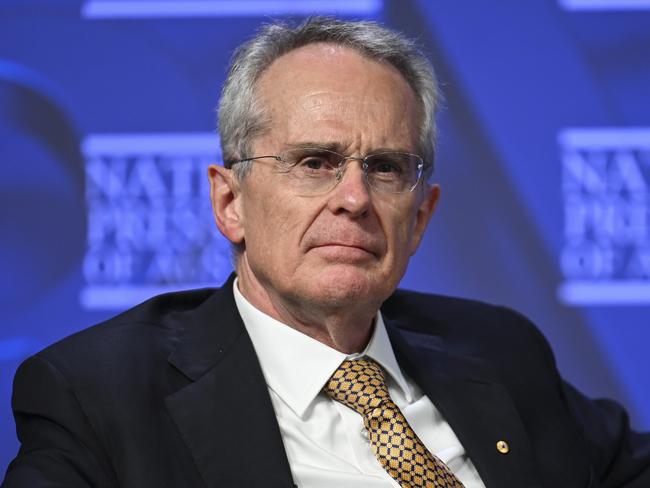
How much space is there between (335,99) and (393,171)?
0.67 feet

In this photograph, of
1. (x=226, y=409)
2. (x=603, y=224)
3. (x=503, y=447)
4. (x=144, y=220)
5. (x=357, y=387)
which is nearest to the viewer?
(x=226, y=409)

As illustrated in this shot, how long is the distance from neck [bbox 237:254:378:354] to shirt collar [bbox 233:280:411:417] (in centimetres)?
2

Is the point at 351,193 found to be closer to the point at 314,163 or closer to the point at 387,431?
the point at 314,163

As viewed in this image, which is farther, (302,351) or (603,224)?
(603,224)

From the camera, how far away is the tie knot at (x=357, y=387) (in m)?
2.19

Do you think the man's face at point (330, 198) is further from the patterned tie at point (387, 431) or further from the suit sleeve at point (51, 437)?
the suit sleeve at point (51, 437)

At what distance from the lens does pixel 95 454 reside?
6.46 ft

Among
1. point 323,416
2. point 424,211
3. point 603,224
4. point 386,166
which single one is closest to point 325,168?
point 386,166

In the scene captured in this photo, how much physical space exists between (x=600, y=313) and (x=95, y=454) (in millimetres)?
1893

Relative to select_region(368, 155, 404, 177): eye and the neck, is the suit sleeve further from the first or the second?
select_region(368, 155, 404, 177): eye

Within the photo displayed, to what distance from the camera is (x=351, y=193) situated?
213 centimetres

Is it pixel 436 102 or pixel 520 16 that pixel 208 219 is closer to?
pixel 436 102

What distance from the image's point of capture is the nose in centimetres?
212

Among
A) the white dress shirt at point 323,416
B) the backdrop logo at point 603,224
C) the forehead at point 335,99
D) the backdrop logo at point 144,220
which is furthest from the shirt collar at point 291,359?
the backdrop logo at point 603,224
